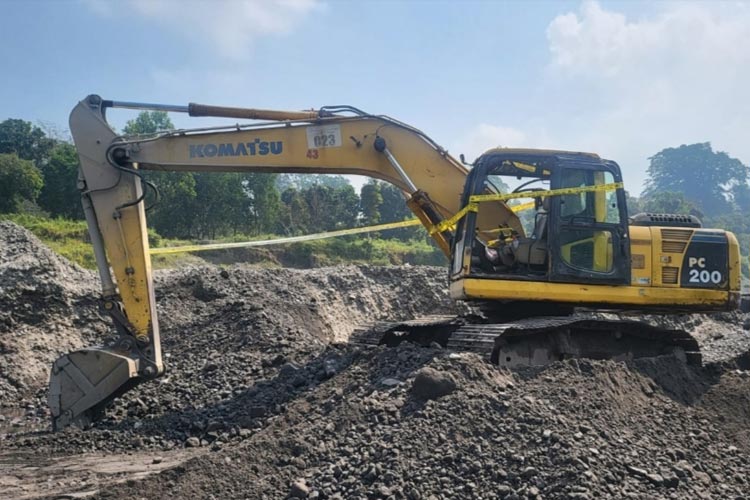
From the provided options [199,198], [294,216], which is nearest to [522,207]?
[199,198]

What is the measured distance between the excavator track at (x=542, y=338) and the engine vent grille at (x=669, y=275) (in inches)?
21.3

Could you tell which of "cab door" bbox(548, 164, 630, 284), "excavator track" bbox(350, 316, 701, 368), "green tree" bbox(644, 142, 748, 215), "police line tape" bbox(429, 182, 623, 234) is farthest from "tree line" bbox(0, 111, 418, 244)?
"green tree" bbox(644, 142, 748, 215)

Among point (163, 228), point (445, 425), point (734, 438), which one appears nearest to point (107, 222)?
point (445, 425)

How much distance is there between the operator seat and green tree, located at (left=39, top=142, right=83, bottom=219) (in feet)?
80.3

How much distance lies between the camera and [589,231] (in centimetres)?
722

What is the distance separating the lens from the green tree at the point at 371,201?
37.6 m

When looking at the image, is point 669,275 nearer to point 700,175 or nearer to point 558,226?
point 558,226

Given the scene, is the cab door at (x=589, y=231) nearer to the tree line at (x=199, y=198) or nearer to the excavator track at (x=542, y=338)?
the excavator track at (x=542, y=338)

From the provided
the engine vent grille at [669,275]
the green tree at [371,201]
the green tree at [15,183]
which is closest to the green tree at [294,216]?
the green tree at [371,201]

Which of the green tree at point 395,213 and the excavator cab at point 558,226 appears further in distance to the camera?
the green tree at point 395,213

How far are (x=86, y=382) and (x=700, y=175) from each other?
9749 centimetres

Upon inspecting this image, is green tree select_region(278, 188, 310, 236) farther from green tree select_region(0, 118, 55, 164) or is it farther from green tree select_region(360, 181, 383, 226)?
green tree select_region(0, 118, 55, 164)

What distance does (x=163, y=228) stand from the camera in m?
30.5

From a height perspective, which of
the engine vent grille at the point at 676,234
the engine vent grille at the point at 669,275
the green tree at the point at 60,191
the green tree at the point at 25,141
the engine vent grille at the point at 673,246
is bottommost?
the engine vent grille at the point at 669,275
